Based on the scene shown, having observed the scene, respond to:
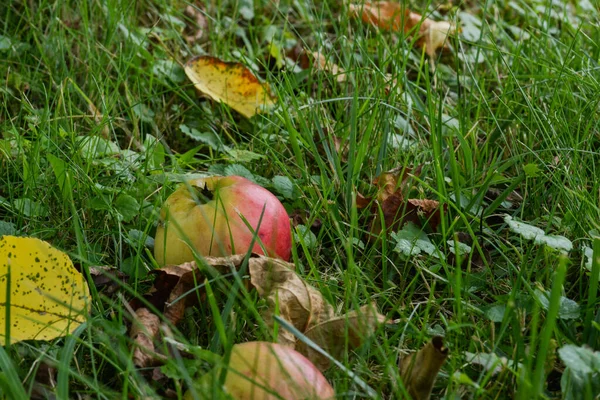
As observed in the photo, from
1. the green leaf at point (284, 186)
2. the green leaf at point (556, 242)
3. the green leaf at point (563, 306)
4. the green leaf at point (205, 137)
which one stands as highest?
the green leaf at point (556, 242)

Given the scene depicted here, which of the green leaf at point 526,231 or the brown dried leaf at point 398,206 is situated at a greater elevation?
the green leaf at point 526,231

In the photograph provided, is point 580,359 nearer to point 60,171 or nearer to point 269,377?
point 269,377

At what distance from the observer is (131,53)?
2.53m

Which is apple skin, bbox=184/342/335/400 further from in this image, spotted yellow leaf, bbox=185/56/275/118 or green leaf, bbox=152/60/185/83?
green leaf, bbox=152/60/185/83

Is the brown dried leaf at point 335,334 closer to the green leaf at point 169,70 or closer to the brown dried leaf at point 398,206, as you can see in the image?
the brown dried leaf at point 398,206

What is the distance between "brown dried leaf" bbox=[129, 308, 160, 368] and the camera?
1.43m

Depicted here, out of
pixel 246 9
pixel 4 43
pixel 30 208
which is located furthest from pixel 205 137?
pixel 246 9

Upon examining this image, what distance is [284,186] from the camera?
2.03 metres

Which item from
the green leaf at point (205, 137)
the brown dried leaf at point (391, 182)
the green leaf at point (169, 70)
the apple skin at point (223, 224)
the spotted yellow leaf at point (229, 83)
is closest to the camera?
the apple skin at point (223, 224)

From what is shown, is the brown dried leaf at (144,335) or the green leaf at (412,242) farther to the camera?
the green leaf at (412,242)

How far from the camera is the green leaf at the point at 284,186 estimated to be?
2018 mm

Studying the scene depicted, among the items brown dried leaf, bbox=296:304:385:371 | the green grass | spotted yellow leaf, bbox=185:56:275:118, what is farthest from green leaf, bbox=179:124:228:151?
brown dried leaf, bbox=296:304:385:371

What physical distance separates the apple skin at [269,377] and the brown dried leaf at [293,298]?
22cm

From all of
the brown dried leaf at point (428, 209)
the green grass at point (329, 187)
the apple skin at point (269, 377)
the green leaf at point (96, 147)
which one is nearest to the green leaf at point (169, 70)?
the green grass at point (329, 187)
